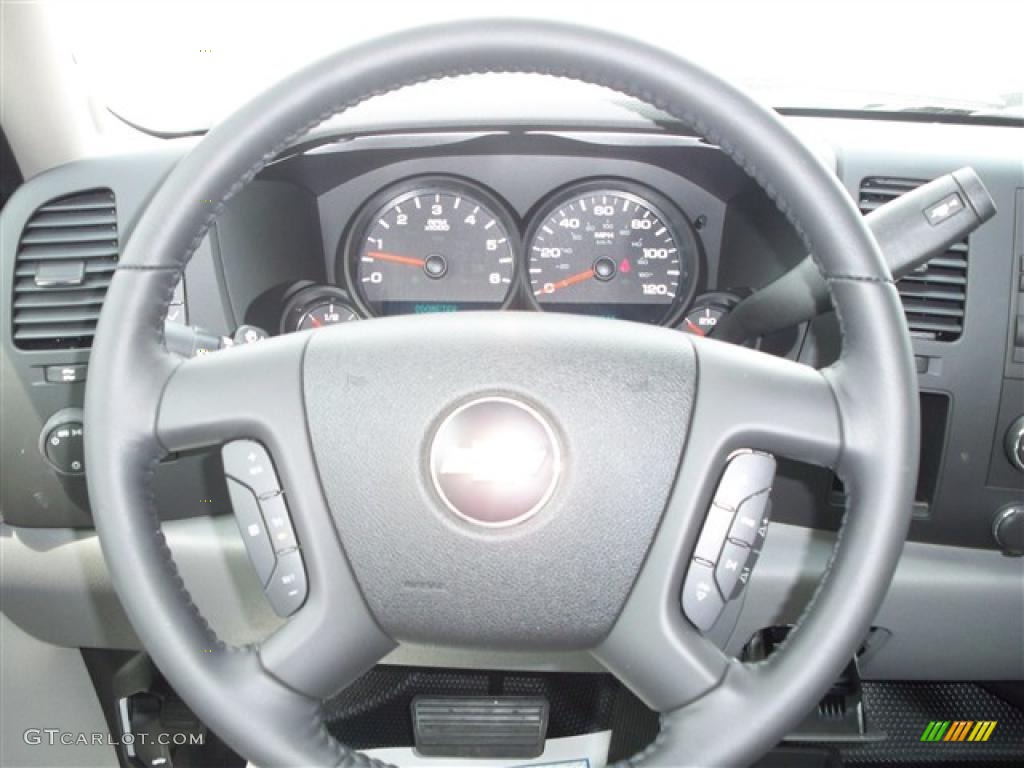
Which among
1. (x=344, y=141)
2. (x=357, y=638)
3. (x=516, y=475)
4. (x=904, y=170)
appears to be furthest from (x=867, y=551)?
(x=344, y=141)

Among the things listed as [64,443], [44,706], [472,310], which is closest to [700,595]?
[472,310]

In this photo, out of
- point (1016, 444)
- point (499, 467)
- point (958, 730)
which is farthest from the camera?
point (958, 730)

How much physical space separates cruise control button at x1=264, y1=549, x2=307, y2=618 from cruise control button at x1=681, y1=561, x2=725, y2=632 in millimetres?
355

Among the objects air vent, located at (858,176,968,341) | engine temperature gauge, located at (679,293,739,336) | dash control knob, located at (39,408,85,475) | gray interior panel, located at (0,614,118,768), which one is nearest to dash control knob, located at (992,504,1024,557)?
air vent, located at (858,176,968,341)

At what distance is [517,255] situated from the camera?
1966mm

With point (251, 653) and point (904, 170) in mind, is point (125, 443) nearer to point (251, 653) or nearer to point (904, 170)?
point (251, 653)

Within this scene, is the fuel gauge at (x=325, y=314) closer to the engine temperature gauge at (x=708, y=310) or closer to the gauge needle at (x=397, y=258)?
the gauge needle at (x=397, y=258)

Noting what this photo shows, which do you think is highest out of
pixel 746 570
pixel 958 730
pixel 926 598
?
pixel 746 570

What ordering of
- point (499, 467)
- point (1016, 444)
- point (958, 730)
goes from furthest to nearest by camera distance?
point (958, 730)
point (1016, 444)
point (499, 467)

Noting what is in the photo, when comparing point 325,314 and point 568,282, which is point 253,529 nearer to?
point 325,314

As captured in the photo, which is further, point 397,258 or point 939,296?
point 397,258

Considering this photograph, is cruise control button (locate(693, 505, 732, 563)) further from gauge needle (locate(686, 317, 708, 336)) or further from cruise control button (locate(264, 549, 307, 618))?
gauge needle (locate(686, 317, 708, 336))

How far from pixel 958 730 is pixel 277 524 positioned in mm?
1490

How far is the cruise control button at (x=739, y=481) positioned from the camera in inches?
37.5
